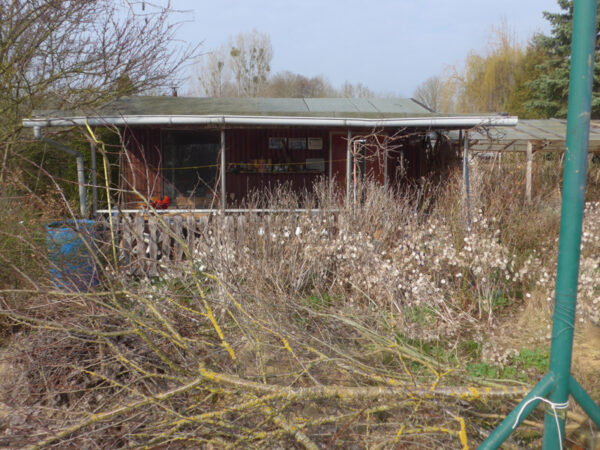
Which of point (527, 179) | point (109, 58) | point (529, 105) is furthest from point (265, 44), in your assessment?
point (527, 179)

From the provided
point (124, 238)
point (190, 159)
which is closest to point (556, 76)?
point (190, 159)

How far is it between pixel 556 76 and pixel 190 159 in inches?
744

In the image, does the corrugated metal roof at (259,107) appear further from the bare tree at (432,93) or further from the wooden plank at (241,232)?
the bare tree at (432,93)

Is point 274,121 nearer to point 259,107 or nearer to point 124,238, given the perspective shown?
point 259,107

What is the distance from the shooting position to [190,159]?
12.6 m

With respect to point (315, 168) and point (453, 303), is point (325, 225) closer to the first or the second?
point (453, 303)

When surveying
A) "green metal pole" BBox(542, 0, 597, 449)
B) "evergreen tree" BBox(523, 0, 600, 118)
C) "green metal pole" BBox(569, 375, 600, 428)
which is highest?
"evergreen tree" BBox(523, 0, 600, 118)

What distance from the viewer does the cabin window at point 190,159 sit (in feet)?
41.0

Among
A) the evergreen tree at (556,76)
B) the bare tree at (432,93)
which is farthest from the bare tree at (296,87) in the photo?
the evergreen tree at (556,76)

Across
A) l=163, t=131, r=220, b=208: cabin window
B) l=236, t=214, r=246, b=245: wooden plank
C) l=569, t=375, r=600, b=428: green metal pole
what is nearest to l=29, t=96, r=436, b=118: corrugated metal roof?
l=163, t=131, r=220, b=208: cabin window

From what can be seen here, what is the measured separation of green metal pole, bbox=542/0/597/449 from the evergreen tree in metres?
23.2

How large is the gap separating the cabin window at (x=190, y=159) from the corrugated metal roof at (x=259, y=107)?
0.96m

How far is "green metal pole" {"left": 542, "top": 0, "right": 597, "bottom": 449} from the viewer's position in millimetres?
2074

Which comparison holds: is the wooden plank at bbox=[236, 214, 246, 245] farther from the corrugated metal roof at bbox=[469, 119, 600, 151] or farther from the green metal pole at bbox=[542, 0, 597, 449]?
the corrugated metal roof at bbox=[469, 119, 600, 151]
